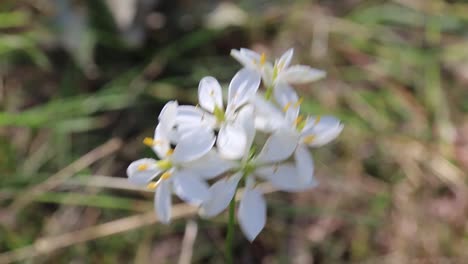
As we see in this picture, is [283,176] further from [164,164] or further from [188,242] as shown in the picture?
[188,242]

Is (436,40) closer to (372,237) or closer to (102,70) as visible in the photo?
(372,237)

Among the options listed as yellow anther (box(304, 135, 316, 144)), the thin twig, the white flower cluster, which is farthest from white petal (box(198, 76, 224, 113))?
the thin twig

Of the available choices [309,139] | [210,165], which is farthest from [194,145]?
[309,139]

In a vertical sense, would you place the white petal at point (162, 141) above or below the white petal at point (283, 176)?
above

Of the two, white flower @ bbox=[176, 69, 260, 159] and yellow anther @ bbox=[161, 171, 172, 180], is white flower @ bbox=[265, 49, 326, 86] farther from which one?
yellow anther @ bbox=[161, 171, 172, 180]

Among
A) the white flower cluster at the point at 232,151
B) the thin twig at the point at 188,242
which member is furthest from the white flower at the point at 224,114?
the thin twig at the point at 188,242

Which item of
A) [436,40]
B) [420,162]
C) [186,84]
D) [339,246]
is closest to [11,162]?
[186,84]

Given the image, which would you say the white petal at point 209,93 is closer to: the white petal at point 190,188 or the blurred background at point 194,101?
the white petal at point 190,188
